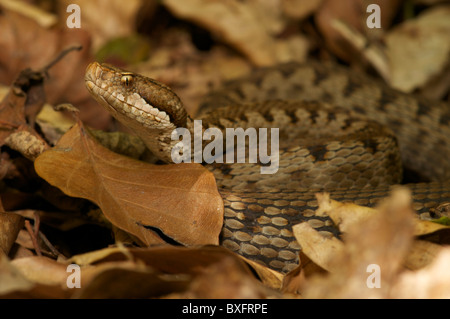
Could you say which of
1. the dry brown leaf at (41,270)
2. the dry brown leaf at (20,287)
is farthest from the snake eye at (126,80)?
the dry brown leaf at (20,287)

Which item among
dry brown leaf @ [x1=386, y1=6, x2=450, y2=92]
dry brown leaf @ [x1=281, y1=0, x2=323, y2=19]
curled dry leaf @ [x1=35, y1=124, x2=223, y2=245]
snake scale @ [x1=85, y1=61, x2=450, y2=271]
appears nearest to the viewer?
curled dry leaf @ [x1=35, y1=124, x2=223, y2=245]

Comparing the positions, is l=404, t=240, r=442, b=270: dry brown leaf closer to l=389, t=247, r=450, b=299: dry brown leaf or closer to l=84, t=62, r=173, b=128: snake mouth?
l=389, t=247, r=450, b=299: dry brown leaf

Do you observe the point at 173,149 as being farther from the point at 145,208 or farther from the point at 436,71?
the point at 436,71

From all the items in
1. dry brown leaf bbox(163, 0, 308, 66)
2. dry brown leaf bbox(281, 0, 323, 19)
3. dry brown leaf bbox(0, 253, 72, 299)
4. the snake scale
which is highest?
dry brown leaf bbox(281, 0, 323, 19)

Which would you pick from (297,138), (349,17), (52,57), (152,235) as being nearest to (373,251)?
(152,235)

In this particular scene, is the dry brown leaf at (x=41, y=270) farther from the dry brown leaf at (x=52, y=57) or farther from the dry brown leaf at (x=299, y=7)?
the dry brown leaf at (x=299, y=7)

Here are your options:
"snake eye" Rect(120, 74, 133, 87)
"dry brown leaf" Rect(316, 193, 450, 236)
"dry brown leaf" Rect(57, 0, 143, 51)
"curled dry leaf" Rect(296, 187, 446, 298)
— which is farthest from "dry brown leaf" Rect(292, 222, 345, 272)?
"dry brown leaf" Rect(57, 0, 143, 51)
